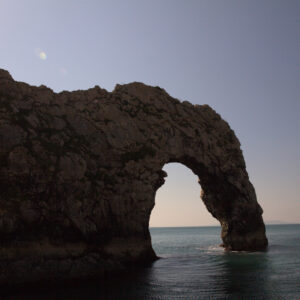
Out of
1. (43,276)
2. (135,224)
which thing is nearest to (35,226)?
(43,276)

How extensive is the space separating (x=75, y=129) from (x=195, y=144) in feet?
59.5

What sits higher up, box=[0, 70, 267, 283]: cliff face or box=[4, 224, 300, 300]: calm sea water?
box=[0, 70, 267, 283]: cliff face

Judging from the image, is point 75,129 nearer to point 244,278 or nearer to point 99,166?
point 99,166

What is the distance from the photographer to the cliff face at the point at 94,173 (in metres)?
26.5

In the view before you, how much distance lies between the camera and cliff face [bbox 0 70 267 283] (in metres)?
26.5

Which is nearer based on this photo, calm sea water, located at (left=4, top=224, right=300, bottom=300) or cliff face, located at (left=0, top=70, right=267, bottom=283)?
calm sea water, located at (left=4, top=224, right=300, bottom=300)

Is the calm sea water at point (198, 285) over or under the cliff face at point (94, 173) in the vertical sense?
under

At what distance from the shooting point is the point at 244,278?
80.3 feet

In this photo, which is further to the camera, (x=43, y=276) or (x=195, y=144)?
(x=195, y=144)

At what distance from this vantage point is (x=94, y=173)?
33.2m

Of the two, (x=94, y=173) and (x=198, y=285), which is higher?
(x=94, y=173)

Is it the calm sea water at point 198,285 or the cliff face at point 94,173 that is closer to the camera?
the calm sea water at point 198,285

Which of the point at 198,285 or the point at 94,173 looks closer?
the point at 198,285

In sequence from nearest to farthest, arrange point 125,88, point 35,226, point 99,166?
point 35,226 < point 99,166 < point 125,88
